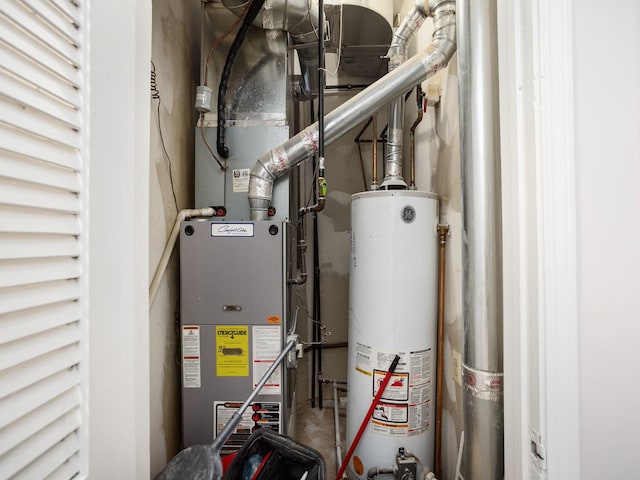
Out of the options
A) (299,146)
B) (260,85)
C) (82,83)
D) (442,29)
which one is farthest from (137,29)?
(442,29)

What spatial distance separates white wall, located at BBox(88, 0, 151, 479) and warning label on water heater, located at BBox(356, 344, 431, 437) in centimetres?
85

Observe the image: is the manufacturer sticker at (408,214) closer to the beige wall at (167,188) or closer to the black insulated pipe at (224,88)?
the black insulated pipe at (224,88)

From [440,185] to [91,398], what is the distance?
1366mm

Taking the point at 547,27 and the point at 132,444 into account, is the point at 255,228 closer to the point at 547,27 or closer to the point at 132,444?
the point at 132,444

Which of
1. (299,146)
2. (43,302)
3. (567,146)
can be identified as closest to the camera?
(43,302)

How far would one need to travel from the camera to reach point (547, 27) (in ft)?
1.51

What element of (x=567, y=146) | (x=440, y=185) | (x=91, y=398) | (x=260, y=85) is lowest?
(x=91, y=398)

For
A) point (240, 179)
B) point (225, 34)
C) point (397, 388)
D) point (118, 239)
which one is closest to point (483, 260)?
point (397, 388)

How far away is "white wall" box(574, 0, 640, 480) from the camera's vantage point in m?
0.45

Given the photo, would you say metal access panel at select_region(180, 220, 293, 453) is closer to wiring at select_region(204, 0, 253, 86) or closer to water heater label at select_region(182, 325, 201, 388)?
water heater label at select_region(182, 325, 201, 388)

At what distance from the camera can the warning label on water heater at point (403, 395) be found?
3.56ft

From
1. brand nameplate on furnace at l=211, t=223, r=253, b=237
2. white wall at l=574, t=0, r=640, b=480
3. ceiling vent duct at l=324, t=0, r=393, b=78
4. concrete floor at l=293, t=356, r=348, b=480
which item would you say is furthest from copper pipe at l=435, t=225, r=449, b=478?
ceiling vent duct at l=324, t=0, r=393, b=78

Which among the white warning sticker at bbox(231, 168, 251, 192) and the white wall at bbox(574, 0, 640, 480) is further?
the white warning sticker at bbox(231, 168, 251, 192)

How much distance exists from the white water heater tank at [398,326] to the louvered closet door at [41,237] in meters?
0.96
